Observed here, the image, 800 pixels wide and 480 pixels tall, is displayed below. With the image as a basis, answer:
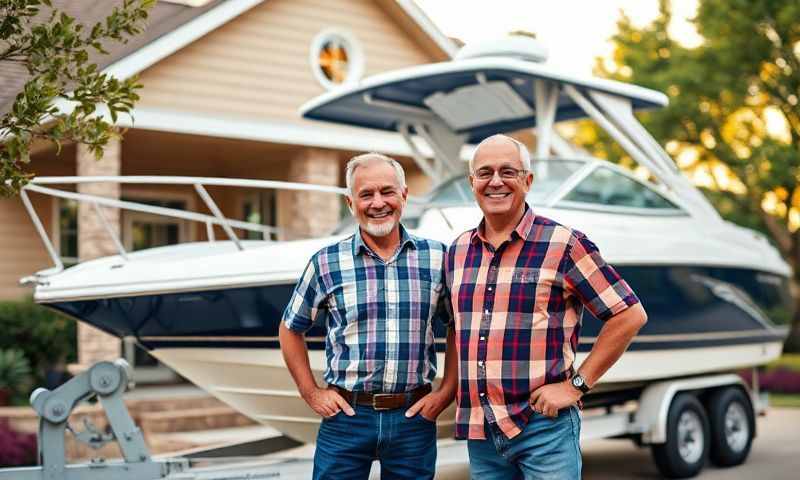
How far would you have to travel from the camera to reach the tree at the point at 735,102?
1906 centimetres

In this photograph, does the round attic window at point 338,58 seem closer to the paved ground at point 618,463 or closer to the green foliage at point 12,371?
the green foliage at point 12,371

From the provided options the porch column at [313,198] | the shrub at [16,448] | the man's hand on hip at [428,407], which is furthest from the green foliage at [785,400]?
the man's hand on hip at [428,407]

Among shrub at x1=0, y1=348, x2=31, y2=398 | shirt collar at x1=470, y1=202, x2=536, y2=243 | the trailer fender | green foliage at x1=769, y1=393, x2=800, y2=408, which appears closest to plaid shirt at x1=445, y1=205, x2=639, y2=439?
shirt collar at x1=470, y1=202, x2=536, y2=243

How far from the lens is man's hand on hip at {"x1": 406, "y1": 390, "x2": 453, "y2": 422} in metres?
3.68

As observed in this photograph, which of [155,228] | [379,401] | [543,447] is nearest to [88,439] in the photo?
[379,401]

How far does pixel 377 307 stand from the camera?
12.1ft

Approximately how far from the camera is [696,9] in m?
19.8

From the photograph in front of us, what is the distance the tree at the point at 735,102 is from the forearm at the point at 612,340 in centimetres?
1604

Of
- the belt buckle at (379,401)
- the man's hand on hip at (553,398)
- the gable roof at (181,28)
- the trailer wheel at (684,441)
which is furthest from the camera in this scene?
the gable roof at (181,28)

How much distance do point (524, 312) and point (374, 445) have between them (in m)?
0.76

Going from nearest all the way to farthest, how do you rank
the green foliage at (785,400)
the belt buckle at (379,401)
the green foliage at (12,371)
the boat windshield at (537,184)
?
the belt buckle at (379,401) → the boat windshield at (537,184) → the green foliage at (12,371) → the green foliage at (785,400)

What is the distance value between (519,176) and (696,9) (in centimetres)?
1763

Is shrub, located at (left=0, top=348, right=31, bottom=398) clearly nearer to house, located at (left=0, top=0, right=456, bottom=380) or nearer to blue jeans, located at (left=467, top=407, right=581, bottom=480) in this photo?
house, located at (left=0, top=0, right=456, bottom=380)

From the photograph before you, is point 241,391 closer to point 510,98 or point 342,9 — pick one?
point 510,98
